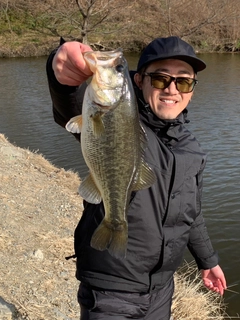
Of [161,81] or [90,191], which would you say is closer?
[90,191]

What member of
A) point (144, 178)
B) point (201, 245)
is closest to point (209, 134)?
point (201, 245)

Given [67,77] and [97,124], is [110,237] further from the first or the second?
[67,77]

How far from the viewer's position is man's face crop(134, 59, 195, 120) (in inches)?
102

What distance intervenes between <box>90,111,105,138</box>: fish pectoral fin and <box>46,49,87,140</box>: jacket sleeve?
44 centimetres

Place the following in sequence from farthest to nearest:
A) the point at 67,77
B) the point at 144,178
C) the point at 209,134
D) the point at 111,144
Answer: the point at 209,134, the point at 144,178, the point at 67,77, the point at 111,144

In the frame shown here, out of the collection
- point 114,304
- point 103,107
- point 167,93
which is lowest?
point 114,304

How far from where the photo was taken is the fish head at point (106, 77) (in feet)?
6.10

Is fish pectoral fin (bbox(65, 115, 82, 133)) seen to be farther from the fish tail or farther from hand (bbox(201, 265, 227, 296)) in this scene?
hand (bbox(201, 265, 227, 296))

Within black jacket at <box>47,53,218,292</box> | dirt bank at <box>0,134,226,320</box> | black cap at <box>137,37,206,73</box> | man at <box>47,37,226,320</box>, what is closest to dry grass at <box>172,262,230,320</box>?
dirt bank at <box>0,134,226,320</box>

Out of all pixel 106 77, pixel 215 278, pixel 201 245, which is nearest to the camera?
pixel 106 77

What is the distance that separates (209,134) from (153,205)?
405 inches

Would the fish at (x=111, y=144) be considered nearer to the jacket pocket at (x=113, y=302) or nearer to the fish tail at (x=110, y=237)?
the fish tail at (x=110, y=237)

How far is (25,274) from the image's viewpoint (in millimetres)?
→ 4363

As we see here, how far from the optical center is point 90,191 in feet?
7.14
